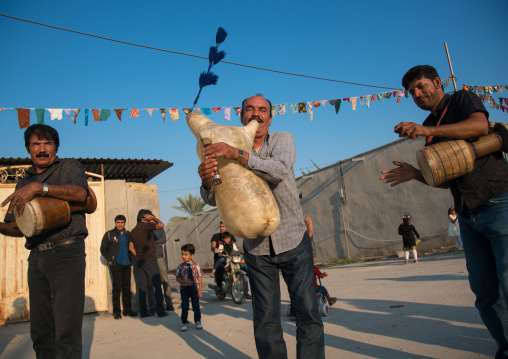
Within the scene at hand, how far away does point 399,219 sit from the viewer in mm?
16094

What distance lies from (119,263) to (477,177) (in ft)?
23.1

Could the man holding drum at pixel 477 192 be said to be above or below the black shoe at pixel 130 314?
above

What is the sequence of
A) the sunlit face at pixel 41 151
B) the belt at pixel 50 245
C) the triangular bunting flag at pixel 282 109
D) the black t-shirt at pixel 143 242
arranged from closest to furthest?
the belt at pixel 50 245
the sunlit face at pixel 41 151
the black t-shirt at pixel 143 242
the triangular bunting flag at pixel 282 109

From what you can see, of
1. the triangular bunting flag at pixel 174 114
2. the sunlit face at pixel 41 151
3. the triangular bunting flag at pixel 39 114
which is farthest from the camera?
the triangular bunting flag at pixel 174 114

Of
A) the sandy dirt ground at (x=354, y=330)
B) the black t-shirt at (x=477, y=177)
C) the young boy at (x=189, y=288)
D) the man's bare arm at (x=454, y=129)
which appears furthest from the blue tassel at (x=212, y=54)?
the young boy at (x=189, y=288)

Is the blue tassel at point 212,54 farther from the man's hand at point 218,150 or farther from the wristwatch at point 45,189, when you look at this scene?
the wristwatch at point 45,189

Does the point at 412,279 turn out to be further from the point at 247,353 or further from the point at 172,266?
the point at 172,266

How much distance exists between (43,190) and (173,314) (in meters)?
5.56

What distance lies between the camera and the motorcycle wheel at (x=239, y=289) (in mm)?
8117

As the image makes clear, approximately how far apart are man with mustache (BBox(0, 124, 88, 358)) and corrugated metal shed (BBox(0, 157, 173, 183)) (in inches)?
311

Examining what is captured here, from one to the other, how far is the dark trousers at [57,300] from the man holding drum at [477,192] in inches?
99.2

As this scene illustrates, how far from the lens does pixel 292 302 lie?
260 cm

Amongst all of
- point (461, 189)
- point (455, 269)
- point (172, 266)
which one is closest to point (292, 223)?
point (461, 189)

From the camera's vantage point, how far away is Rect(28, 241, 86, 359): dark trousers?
2727 mm
